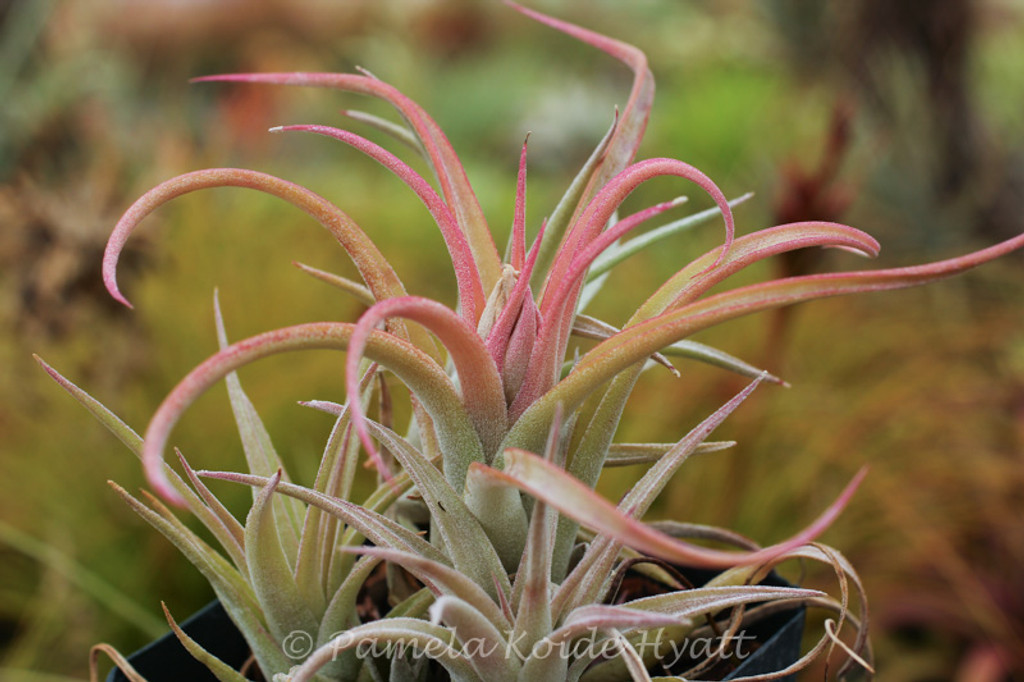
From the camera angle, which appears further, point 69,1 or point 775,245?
point 69,1

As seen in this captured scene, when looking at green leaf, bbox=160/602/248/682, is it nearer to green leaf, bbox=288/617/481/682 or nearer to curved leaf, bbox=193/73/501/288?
green leaf, bbox=288/617/481/682

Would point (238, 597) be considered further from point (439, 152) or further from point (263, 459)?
point (439, 152)

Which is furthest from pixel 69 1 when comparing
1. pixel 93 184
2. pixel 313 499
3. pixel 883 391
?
pixel 313 499

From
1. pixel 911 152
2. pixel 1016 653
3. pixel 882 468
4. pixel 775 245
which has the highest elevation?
pixel 775 245

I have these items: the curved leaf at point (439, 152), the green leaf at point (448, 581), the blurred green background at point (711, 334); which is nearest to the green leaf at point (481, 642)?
the green leaf at point (448, 581)

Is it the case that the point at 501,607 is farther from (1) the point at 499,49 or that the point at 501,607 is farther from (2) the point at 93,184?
(1) the point at 499,49

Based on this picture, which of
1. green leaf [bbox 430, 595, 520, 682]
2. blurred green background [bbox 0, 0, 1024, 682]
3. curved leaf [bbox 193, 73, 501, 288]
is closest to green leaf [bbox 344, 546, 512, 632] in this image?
green leaf [bbox 430, 595, 520, 682]

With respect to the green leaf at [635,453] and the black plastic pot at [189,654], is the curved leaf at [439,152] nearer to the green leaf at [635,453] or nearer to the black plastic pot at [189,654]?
the green leaf at [635,453]
